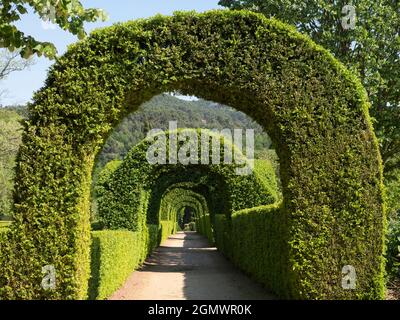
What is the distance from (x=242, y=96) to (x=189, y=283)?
681 cm

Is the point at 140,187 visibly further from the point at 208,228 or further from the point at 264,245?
the point at 208,228

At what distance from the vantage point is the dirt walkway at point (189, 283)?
10.4 m

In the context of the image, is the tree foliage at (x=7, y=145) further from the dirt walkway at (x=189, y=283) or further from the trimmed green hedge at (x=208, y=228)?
the dirt walkway at (x=189, y=283)

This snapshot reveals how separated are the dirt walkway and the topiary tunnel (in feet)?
11.8

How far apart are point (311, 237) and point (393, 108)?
11.6 metres

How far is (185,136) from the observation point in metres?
17.2

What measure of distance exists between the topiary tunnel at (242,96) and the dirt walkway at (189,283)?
3.61m

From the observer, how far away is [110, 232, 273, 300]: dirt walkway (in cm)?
1045

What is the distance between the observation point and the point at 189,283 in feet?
41.1

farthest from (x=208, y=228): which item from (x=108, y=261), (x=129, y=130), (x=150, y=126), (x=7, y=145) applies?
(x=129, y=130)

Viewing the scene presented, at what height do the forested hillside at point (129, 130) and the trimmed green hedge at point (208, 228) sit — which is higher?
the forested hillside at point (129, 130)

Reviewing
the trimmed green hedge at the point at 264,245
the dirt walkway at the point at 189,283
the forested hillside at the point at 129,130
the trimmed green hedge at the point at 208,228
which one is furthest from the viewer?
the forested hillside at the point at 129,130

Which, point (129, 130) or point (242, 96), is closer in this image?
point (242, 96)

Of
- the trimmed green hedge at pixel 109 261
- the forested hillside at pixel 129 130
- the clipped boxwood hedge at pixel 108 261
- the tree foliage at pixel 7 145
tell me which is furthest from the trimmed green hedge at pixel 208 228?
the clipped boxwood hedge at pixel 108 261
